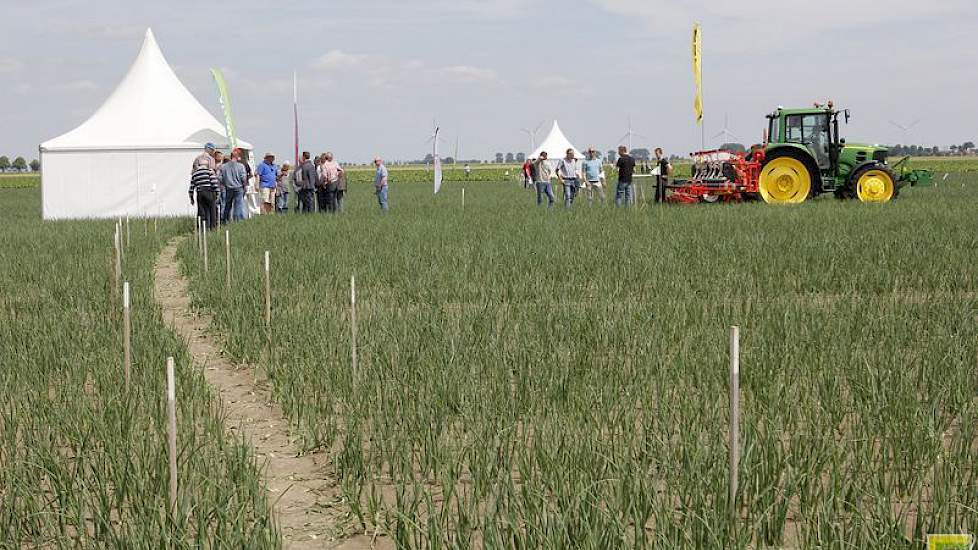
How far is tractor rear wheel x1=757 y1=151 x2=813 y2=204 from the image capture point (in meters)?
21.4

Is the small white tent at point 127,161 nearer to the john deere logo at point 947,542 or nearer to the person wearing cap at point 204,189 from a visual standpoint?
the person wearing cap at point 204,189

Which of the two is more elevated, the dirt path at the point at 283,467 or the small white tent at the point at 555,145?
the small white tent at the point at 555,145

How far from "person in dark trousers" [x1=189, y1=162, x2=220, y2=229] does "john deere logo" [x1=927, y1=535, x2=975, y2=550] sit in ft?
47.9

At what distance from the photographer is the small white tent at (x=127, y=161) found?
79.4 feet

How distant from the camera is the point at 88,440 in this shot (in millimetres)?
4871

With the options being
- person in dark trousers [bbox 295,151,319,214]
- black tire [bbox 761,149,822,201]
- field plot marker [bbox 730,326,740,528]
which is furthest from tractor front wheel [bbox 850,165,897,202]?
field plot marker [bbox 730,326,740,528]

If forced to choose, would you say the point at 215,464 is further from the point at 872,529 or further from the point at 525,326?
the point at 525,326

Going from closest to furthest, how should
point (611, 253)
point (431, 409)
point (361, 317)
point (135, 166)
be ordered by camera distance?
point (431, 409) → point (361, 317) → point (611, 253) → point (135, 166)

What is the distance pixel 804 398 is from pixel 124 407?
133 inches

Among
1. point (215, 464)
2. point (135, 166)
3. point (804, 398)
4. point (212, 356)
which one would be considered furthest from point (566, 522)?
point (135, 166)

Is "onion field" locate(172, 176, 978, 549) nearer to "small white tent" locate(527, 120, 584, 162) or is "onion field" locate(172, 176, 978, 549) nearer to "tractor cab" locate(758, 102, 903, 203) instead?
"tractor cab" locate(758, 102, 903, 203)

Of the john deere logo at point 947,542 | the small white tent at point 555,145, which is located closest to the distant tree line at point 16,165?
the small white tent at point 555,145

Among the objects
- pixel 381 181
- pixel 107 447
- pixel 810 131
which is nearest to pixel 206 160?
pixel 381 181

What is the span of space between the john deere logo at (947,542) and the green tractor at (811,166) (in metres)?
18.7
